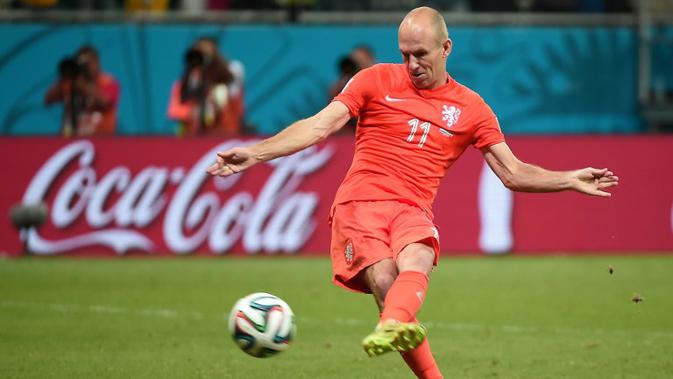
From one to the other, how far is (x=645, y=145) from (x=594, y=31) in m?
5.41

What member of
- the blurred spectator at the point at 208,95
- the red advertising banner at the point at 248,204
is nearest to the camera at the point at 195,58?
the blurred spectator at the point at 208,95

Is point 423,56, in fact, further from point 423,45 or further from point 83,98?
point 83,98

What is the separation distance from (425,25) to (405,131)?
0.64 m

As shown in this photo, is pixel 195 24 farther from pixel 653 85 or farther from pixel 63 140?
pixel 653 85

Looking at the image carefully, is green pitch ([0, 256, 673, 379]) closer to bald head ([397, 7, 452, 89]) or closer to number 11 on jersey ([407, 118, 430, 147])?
number 11 on jersey ([407, 118, 430, 147])

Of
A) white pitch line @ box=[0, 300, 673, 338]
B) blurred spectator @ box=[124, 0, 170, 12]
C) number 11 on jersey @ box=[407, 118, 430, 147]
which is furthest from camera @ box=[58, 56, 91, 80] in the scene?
number 11 on jersey @ box=[407, 118, 430, 147]

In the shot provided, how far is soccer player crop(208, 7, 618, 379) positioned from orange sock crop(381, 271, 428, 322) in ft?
0.05

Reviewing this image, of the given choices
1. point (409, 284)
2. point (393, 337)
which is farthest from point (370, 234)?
point (393, 337)

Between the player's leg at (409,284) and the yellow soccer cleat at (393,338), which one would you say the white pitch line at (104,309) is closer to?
the player's leg at (409,284)

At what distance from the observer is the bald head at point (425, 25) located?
23.7 ft

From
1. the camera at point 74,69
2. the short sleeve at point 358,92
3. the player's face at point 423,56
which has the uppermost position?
the player's face at point 423,56

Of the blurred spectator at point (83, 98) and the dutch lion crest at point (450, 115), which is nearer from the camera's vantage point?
the dutch lion crest at point (450, 115)

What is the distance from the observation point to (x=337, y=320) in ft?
39.8

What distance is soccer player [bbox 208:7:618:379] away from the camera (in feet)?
23.6
